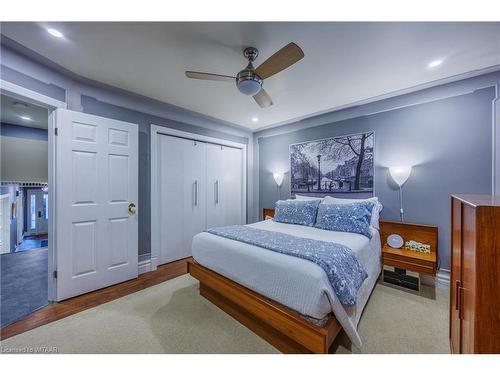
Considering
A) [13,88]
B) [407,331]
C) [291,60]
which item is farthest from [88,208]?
[407,331]

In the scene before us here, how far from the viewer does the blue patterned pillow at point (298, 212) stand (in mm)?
2838

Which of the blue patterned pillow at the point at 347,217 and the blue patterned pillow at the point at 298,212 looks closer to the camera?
the blue patterned pillow at the point at 347,217

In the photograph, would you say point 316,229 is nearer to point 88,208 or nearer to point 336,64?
point 336,64

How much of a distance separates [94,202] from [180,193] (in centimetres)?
125

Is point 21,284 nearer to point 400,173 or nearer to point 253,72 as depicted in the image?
point 253,72

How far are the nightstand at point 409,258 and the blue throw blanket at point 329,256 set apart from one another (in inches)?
37.3

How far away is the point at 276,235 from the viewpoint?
2.17 metres

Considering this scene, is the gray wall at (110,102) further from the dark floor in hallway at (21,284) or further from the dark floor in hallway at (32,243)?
the dark floor in hallway at (32,243)

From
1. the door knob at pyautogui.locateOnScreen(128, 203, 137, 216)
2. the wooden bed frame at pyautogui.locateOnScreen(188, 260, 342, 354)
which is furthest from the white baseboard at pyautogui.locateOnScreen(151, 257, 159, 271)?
the wooden bed frame at pyautogui.locateOnScreen(188, 260, 342, 354)

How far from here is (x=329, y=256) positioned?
1531mm

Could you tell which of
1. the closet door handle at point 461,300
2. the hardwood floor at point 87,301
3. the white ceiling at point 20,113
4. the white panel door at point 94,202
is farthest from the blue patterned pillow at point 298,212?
the white ceiling at point 20,113

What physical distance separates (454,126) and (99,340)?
4.26 m

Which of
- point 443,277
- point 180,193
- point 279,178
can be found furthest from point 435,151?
point 180,193

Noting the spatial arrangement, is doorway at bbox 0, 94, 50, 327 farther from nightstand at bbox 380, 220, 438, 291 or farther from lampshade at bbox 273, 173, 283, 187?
nightstand at bbox 380, 220, 438, 291
